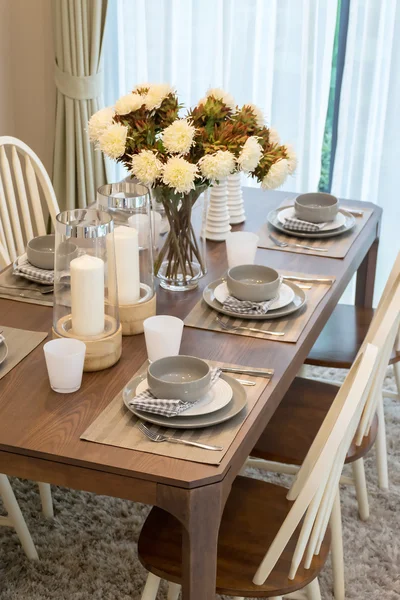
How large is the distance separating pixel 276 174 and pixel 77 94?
1950mm

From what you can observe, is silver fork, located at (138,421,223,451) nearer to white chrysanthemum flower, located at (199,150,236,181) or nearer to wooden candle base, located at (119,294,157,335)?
wooden candle base, located at (119,294,157,335)

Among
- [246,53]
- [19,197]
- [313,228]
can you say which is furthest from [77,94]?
[313,228]

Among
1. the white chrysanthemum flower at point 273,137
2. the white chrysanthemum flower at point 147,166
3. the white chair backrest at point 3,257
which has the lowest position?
the white chair backrest at point 3,257

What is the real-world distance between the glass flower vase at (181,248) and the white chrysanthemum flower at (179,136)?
14cm

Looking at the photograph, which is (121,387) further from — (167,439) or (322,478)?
(322,478)

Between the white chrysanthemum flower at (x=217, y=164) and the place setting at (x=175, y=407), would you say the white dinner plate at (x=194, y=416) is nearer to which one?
the place setting at (x=175, y=407)

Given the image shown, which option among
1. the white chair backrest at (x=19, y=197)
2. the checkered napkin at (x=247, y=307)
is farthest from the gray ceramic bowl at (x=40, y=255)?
the checkered napkin at (x=247, y=307)

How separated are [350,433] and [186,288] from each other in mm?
715

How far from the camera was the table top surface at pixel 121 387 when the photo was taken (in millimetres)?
1405

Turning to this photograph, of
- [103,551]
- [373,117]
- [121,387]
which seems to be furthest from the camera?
[373,117]

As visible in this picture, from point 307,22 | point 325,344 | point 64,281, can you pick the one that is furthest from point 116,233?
point 307,22

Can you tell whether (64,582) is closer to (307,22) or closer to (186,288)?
(186,288)

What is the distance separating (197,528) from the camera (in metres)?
1.40

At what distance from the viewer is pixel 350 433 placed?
1.54 metres
